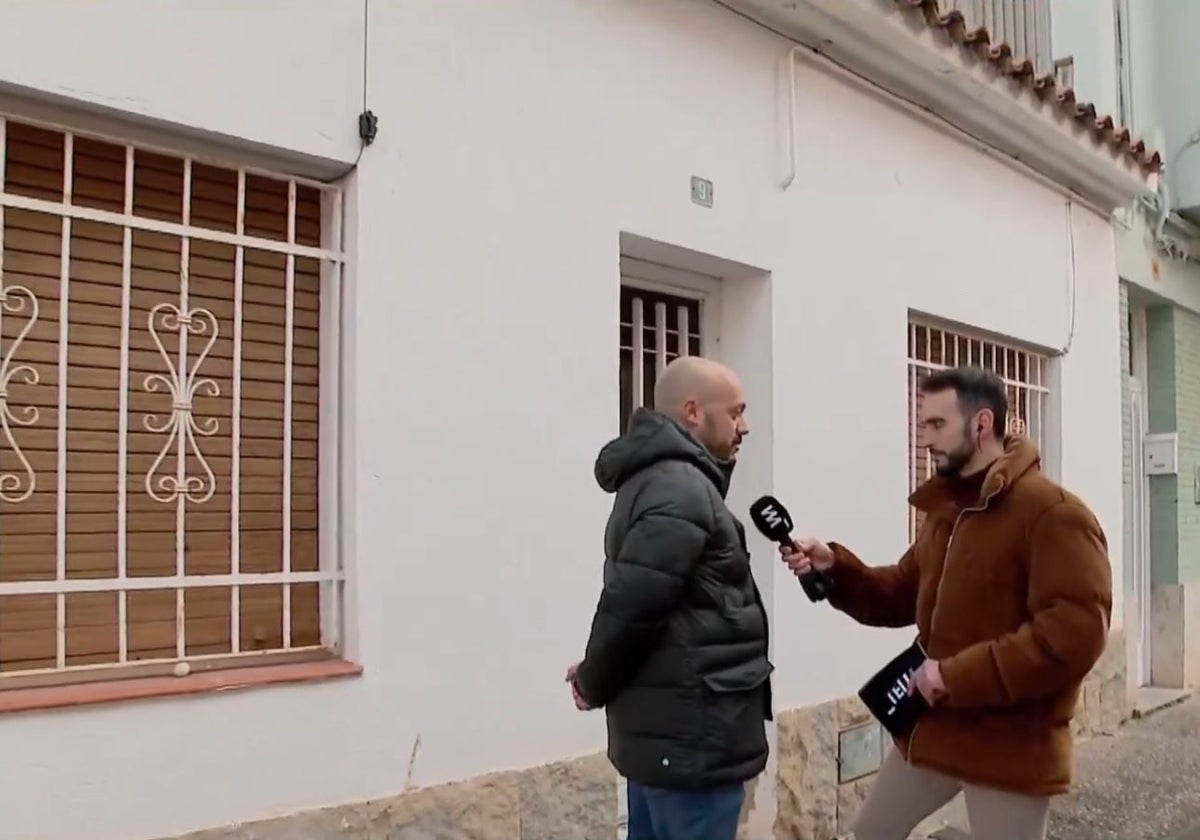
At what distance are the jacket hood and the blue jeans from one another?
2.38 ft

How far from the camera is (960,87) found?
6.04 metres

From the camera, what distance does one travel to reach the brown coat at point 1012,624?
2.88m

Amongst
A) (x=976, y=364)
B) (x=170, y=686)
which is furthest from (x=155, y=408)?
(x=976, y=364)

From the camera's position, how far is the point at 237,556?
3363 mm

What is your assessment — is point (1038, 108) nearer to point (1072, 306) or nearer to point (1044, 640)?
point (1072, 306)

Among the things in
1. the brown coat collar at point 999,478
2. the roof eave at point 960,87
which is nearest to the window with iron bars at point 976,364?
the roof eave at point 960,87

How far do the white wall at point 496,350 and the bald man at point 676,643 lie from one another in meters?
0.86

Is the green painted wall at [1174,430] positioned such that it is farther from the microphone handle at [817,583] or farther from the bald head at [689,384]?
→ the bald head at [689,384]

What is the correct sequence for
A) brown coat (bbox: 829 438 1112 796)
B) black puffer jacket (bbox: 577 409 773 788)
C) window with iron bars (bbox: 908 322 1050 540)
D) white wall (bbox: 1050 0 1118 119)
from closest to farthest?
black puffer jacket (bbox: 577 409 773 788) → brown coat (bbox: 829 438 1112 796) → window with iron bars (bbox: 908 322 1050 540) → white wall (bbox: 1050 0 1118 119)

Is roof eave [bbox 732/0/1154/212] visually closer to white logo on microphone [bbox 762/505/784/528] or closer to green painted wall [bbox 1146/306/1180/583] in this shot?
green painted wall [bbox 1146/306/1180/583]

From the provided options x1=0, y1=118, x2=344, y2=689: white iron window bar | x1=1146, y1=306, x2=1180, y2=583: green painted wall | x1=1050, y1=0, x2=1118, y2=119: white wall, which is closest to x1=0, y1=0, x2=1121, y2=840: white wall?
x1=0, y1=118, x2=344, y2=689: white iron window bar

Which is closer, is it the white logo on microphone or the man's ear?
the man's ear

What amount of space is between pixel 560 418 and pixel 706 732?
1530 millimetres

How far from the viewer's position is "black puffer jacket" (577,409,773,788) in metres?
2.74
